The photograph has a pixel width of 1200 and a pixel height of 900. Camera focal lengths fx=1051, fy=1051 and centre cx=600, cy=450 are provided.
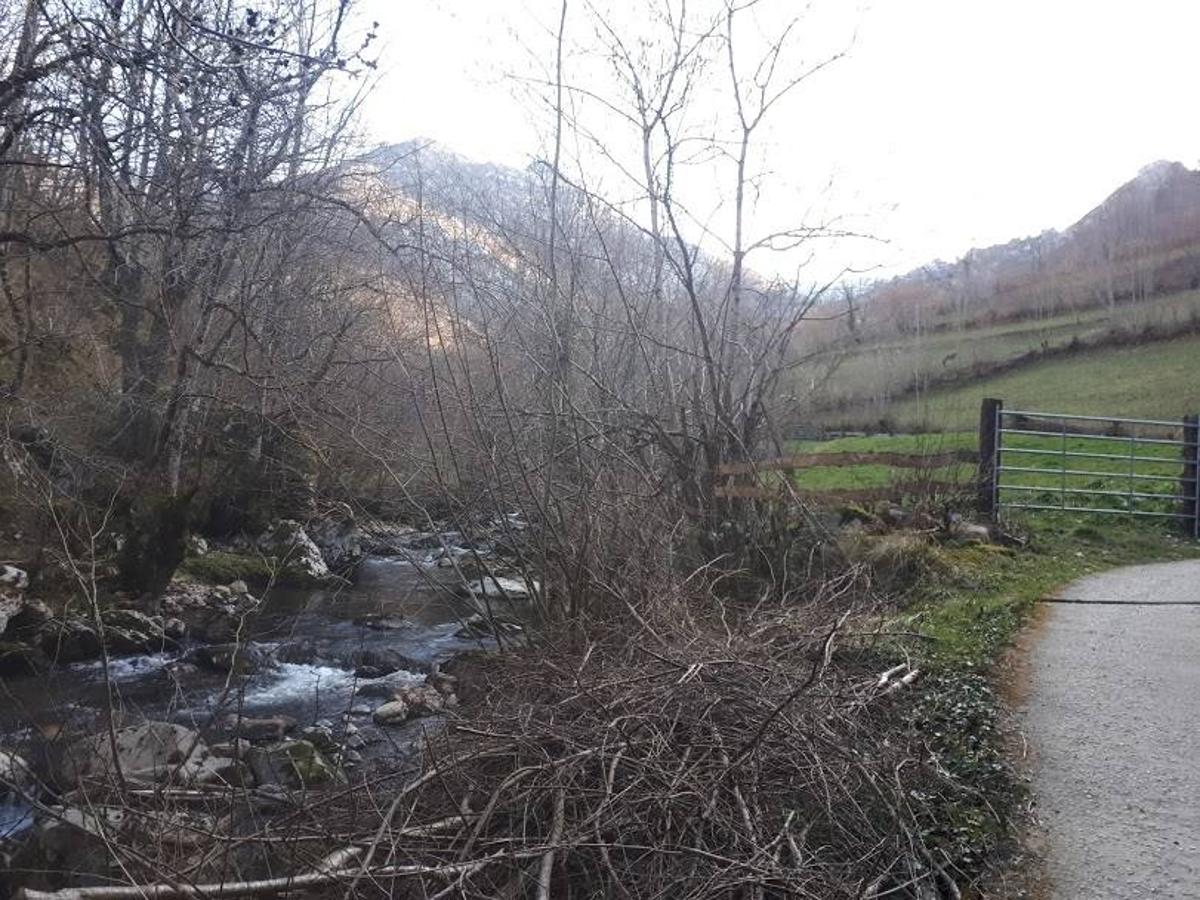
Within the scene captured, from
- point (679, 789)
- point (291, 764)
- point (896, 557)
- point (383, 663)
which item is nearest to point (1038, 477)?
point (896, 557)

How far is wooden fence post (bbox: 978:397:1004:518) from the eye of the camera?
13.5 meters

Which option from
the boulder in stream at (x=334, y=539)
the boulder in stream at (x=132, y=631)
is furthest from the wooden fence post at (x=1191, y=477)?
the boulder in stream at (x=132, y=631)

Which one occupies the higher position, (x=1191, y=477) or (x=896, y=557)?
(x=1191, y=477)

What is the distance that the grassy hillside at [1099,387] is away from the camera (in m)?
30.9

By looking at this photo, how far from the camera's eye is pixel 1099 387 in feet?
119

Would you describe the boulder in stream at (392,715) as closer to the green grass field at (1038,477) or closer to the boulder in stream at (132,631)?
the boulder in stream at (132,631)

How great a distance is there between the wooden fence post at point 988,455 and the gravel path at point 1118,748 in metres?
4.39

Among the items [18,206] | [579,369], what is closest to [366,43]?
[579,369]

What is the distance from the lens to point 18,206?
1249 cm

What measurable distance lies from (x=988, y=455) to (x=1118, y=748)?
870 cm

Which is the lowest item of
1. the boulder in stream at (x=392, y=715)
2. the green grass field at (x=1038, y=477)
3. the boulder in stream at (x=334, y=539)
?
the boulder in stream at (x=392, y=715)

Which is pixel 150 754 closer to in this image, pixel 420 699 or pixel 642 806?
pixel 420 699

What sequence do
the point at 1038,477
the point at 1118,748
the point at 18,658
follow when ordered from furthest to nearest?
the point at 1038,477, the point at 18,658, the point at 1118,748

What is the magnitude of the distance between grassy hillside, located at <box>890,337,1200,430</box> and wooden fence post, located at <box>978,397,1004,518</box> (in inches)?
460
